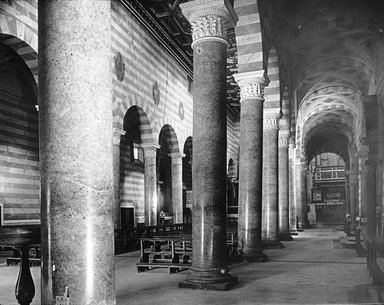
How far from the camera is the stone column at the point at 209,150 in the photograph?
6.29m

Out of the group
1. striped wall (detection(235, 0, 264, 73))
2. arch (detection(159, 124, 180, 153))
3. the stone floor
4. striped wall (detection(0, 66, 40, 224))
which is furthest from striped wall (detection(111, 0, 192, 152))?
the stone floor

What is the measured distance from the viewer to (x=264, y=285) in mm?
6605

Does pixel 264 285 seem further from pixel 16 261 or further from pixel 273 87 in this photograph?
pixel 273 87

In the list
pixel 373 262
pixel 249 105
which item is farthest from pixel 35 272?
pixel 373 262

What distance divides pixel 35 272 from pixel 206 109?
16.8 feet

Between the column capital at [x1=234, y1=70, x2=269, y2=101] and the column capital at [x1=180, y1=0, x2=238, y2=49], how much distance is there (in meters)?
2.59

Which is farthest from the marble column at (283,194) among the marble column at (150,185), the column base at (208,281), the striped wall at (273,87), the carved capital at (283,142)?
the column base at (208,281)

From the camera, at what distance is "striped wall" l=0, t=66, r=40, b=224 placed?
486 inches

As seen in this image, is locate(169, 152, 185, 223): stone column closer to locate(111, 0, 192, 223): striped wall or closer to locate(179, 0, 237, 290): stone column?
locate(111, 0, 192, 223): striped wall

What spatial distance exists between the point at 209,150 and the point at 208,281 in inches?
78.1

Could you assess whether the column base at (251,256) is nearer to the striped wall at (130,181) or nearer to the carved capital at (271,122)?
the carved capital at (271,122)

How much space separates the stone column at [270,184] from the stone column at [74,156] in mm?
9821

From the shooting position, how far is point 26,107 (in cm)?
1344

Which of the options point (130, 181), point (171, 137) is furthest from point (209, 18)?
point (130, 181)
